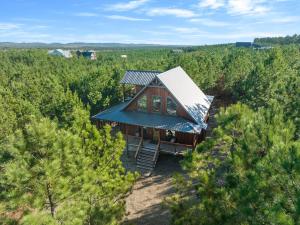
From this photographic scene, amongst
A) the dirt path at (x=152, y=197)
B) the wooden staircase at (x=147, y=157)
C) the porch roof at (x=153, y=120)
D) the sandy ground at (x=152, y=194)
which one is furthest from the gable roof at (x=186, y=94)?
the dirt path at (x=152, y=197)

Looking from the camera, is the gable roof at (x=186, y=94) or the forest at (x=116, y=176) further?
the gable roof at (x=186, y=94)

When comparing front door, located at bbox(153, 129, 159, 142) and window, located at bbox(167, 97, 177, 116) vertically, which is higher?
window, located at bbox(167, 97, 177, 116)

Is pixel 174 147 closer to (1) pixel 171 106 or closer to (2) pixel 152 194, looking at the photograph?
(1) pixel 171 106

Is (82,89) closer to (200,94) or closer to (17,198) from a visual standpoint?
(200,94)

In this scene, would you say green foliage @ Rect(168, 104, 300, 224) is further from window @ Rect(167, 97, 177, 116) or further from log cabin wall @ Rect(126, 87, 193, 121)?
window @ Rect(167, 97, 177, 116)

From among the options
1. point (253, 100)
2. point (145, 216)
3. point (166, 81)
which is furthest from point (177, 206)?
point (253, 100)

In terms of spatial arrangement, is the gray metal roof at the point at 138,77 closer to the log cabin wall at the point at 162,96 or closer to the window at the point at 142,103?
the window at the point at 142,103

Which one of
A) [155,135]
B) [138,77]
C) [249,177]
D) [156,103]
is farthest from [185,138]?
[249,177]

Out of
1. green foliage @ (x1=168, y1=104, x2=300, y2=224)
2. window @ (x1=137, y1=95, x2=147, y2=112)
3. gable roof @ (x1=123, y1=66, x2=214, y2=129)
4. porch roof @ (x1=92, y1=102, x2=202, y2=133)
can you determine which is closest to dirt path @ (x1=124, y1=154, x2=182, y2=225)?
porch roof @ (x1=92, y1=102, x2=202, y2=133)
